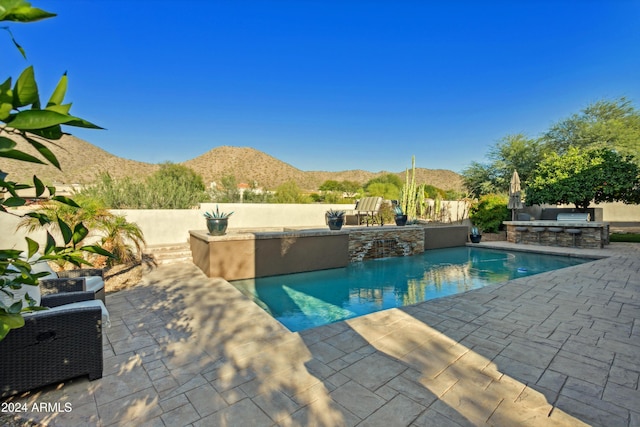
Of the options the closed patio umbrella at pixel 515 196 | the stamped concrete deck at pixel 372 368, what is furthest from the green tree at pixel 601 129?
the stamped concrete deck at pixel 372 368

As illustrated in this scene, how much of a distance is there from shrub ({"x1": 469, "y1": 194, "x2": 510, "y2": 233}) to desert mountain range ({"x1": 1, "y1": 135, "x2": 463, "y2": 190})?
13.0m

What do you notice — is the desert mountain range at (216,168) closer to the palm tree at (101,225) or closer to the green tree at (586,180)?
the palm tree at (101,225)

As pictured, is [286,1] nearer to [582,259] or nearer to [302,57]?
[302,57]

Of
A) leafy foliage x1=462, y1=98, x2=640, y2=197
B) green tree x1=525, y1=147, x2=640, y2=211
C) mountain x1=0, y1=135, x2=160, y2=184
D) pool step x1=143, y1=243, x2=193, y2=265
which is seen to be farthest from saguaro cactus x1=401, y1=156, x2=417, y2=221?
mountain x1=0, y1=135, x2=160, y2=184

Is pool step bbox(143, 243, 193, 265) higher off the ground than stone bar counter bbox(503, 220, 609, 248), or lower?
lower

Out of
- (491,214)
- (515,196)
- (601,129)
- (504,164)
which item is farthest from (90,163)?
(601,129)

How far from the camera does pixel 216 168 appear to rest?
119ft

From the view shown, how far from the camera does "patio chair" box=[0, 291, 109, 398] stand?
7.63ft

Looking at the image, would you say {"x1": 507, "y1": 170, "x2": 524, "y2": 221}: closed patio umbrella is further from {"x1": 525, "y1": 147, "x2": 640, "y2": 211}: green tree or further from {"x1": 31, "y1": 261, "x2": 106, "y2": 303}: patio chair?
{"x1": 31, "y1": 261, "x2": 106, "y2": 303}: patio chair

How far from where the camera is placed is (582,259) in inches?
356

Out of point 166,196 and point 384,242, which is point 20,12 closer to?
point 384,242

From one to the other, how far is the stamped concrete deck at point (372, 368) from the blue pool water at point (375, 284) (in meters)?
0.90

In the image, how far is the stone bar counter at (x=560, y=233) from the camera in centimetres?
1038

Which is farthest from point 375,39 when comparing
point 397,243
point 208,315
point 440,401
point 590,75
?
point 440,401
